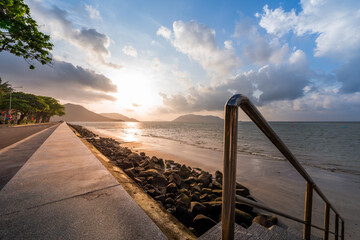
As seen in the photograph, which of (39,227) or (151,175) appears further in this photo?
(151,175)

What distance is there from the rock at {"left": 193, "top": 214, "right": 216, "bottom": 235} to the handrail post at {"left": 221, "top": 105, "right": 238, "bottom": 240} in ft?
6.18

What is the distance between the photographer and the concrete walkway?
4.50ft

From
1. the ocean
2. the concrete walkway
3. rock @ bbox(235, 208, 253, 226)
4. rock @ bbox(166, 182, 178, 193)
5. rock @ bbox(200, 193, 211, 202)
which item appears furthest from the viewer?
the ocean

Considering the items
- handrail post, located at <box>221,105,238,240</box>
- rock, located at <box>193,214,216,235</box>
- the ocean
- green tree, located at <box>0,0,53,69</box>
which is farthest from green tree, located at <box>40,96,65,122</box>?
handrail post, located at <box>221,105,238,240</box>

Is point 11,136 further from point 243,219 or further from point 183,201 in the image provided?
point 243,219

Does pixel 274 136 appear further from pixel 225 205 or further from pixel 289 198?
pixel 289 198

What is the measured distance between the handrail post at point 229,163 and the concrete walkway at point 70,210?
2.48ft

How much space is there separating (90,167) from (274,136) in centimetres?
354

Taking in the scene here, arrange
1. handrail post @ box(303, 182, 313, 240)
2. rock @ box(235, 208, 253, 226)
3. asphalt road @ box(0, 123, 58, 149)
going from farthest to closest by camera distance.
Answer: asphalt road @ box(0, 123, 58, 149) < rock @ box(235, 208, 253, 226) < handrail post @ box(303, 182, 313, 240)

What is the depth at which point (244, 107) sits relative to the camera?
102 cm

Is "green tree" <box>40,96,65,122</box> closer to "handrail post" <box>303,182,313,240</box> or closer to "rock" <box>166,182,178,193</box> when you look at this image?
"rock" <box>166,182,178,193</box>

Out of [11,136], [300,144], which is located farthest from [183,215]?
[300,144]

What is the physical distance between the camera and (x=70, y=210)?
1703 mm

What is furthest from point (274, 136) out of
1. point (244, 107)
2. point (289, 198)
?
point (289, 198)
